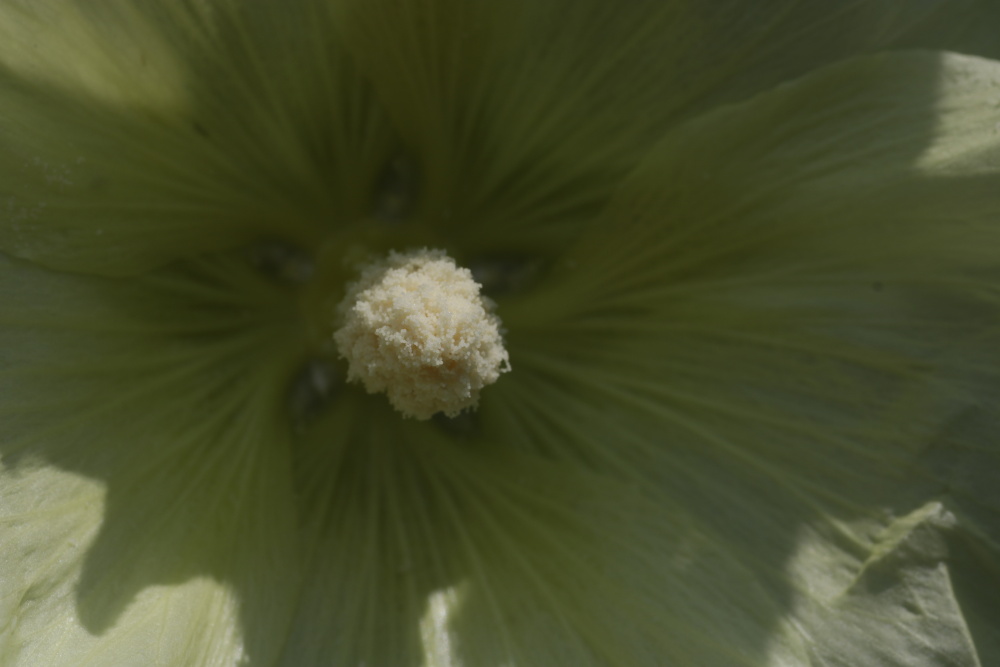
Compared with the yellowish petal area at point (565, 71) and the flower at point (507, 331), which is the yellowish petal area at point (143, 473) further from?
the yellowish petal area at point (565, 71)

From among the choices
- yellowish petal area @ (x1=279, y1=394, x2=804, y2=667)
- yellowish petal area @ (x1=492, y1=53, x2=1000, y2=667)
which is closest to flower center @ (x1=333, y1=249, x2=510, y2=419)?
yellowish petal area @ (x1=279, y1=394, x2=804, y2=667)

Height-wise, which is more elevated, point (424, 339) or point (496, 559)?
point (424, 339)

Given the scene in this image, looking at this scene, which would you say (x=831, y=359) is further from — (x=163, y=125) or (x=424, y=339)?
(x=163, y=125)

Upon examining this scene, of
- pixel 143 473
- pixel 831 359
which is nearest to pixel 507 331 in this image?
pixel 831 359

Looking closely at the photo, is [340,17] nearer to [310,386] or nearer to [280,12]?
[280,12]

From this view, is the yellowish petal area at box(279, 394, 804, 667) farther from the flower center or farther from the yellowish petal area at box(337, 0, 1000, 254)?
the yellowish petal area at box(337, 0, 1000, 254)

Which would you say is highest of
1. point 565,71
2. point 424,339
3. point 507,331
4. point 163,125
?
point 163,125

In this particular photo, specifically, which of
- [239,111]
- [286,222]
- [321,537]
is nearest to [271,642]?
[321,537]

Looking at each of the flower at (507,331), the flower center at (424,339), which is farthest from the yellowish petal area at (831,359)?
the flower center at (424,339)
